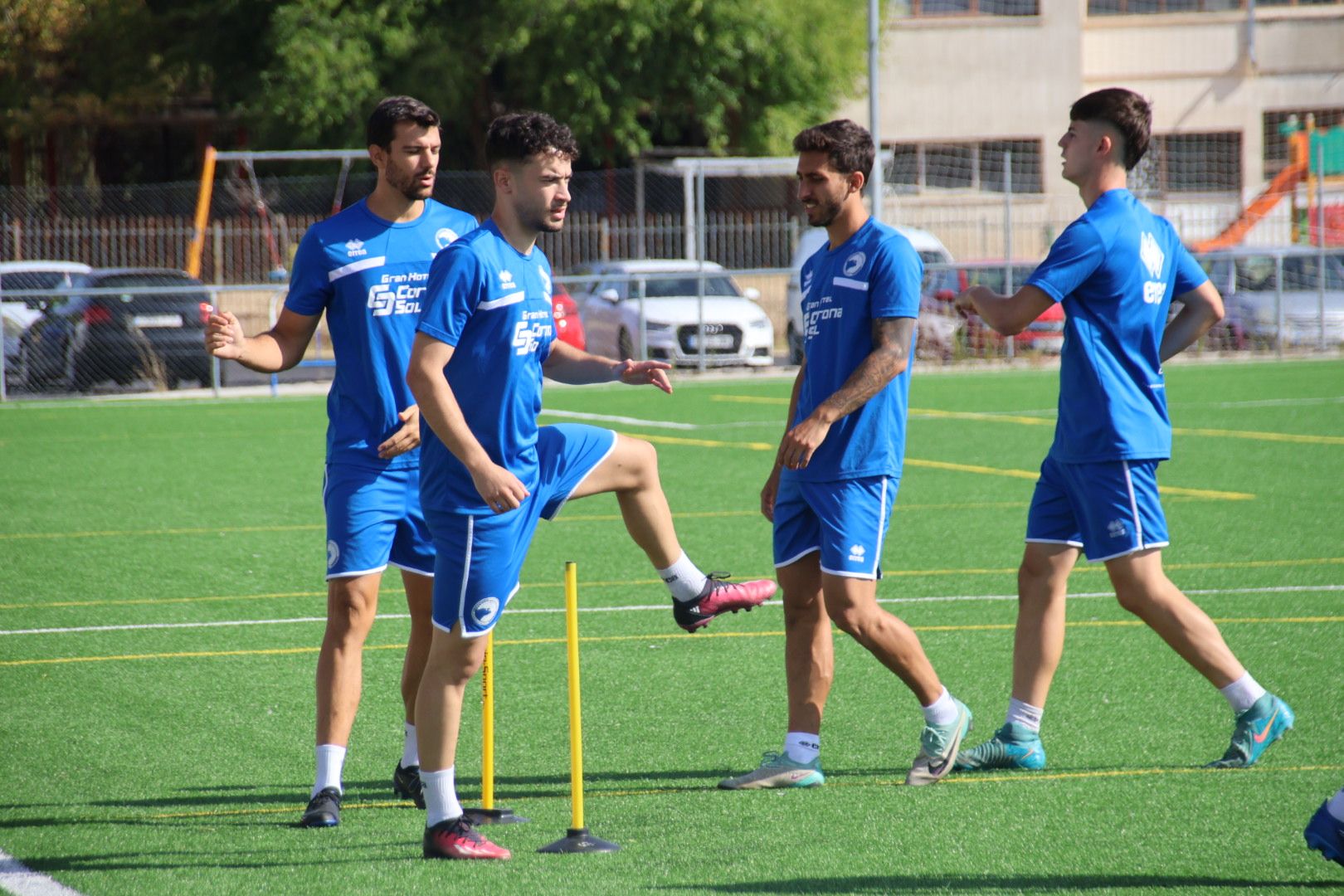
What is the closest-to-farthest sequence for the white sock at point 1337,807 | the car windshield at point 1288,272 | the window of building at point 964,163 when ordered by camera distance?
the white sock at point 1337,807, the car windshield at point 1288,272, the window of building at point 964,163

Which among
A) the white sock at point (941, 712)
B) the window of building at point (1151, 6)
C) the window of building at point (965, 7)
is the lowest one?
the white sock at point (941, 712)

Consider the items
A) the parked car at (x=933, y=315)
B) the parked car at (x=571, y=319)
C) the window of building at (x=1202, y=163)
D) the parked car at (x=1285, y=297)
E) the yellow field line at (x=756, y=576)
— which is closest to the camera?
the yellow field line at (x=756, y=576)

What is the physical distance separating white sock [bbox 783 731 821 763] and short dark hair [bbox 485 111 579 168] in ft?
7.07

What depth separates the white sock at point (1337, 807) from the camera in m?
4.00

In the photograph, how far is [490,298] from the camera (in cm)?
450

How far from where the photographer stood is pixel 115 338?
22578 millimetres

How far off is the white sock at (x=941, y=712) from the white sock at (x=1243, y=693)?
0.95 metres

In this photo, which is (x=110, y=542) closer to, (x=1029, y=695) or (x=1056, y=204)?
(x=1029, y=695)

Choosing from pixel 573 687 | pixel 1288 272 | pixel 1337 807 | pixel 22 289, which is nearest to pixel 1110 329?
pixel 1337 807

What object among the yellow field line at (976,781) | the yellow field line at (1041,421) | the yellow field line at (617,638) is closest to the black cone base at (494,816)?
the yellow field line at (976,781)

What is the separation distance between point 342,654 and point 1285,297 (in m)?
25.1

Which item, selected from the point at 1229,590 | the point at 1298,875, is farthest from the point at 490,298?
the point at 1229,590

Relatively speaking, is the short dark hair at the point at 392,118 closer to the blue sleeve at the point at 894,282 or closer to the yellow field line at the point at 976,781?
→ the blue sleeve at the point at 894,282

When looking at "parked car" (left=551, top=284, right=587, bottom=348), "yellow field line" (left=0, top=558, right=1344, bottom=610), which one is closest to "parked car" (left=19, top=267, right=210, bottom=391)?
"parked car" (left=551, top=284, right=587, bottom=348)
